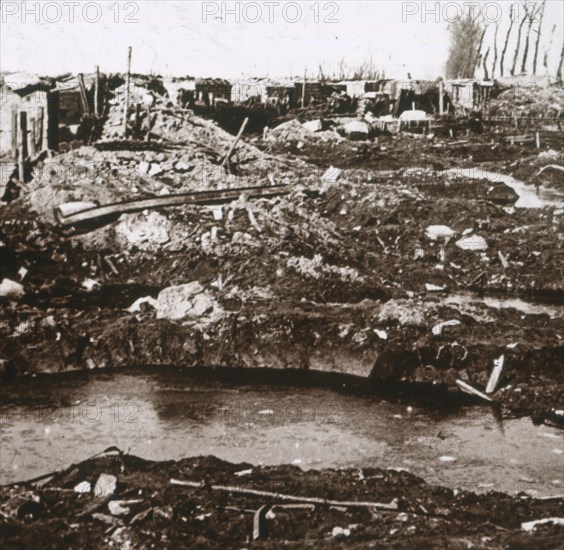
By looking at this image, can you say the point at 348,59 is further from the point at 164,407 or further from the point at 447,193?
the point at 164,407

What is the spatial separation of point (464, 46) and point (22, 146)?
3.20 m

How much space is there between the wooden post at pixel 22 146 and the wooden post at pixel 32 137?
3 cm

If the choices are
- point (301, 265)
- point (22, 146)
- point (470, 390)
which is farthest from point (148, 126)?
point (470, 390)

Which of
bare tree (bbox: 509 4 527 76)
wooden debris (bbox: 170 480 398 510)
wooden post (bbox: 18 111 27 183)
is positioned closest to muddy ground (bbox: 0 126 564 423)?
wooden post (bbox: 18 111 27 183)

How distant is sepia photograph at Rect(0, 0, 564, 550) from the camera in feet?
12.0

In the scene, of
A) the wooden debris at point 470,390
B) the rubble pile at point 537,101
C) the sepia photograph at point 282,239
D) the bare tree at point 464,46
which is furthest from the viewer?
the rubble pile at point 537,101

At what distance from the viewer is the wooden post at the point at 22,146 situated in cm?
466

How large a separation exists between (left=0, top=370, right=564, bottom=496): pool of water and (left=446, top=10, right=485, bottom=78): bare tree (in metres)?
2.30

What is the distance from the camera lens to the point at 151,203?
471 centimetres

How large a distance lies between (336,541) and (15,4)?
370 centimetres

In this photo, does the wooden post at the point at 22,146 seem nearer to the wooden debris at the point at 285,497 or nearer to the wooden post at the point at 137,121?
the wooden post at the point at 137,121

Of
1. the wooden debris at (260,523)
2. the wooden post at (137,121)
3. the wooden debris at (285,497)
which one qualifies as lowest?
the wooden debris at (260,523)

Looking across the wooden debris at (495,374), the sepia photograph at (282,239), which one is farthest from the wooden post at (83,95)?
the wooden debris at (495,374)

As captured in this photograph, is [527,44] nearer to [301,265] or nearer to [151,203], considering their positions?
[301,265]
